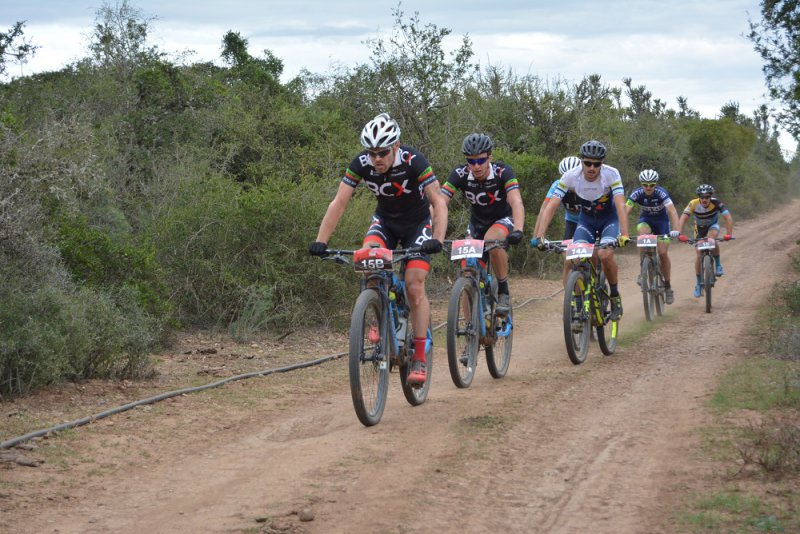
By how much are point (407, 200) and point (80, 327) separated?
11.1 feet

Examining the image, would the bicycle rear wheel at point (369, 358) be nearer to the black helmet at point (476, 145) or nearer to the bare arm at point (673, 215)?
the black helmet at point (476, 145)

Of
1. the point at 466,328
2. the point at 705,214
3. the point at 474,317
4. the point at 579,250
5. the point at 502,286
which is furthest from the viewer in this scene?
the point at 705,214

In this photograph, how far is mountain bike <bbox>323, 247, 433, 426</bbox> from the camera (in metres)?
6.92

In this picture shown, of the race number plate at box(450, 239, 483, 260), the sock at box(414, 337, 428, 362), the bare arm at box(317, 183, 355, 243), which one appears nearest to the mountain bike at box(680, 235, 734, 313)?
the race number plate at box(450, 239, 483, 260)

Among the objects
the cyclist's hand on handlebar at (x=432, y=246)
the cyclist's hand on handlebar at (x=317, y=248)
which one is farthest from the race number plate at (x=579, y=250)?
the cyclist's hand on handlebar at (x=317, y=248)

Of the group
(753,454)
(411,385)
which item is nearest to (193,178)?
(411,385)

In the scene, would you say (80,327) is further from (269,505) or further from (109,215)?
(109,215)

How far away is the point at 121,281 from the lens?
36.6ft

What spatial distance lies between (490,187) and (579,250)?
1340 millimetres

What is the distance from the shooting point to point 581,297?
10398 millimetres

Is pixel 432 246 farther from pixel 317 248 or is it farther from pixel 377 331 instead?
pixel 317 248

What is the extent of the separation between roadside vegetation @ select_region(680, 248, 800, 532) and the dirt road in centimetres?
19

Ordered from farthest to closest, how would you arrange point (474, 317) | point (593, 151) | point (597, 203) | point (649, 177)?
1. point (649, 177)
2. point (597, 203)
3. point (593, 151)
4. point (474, 317)

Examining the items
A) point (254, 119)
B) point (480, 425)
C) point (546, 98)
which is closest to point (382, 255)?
point (480, 425)
